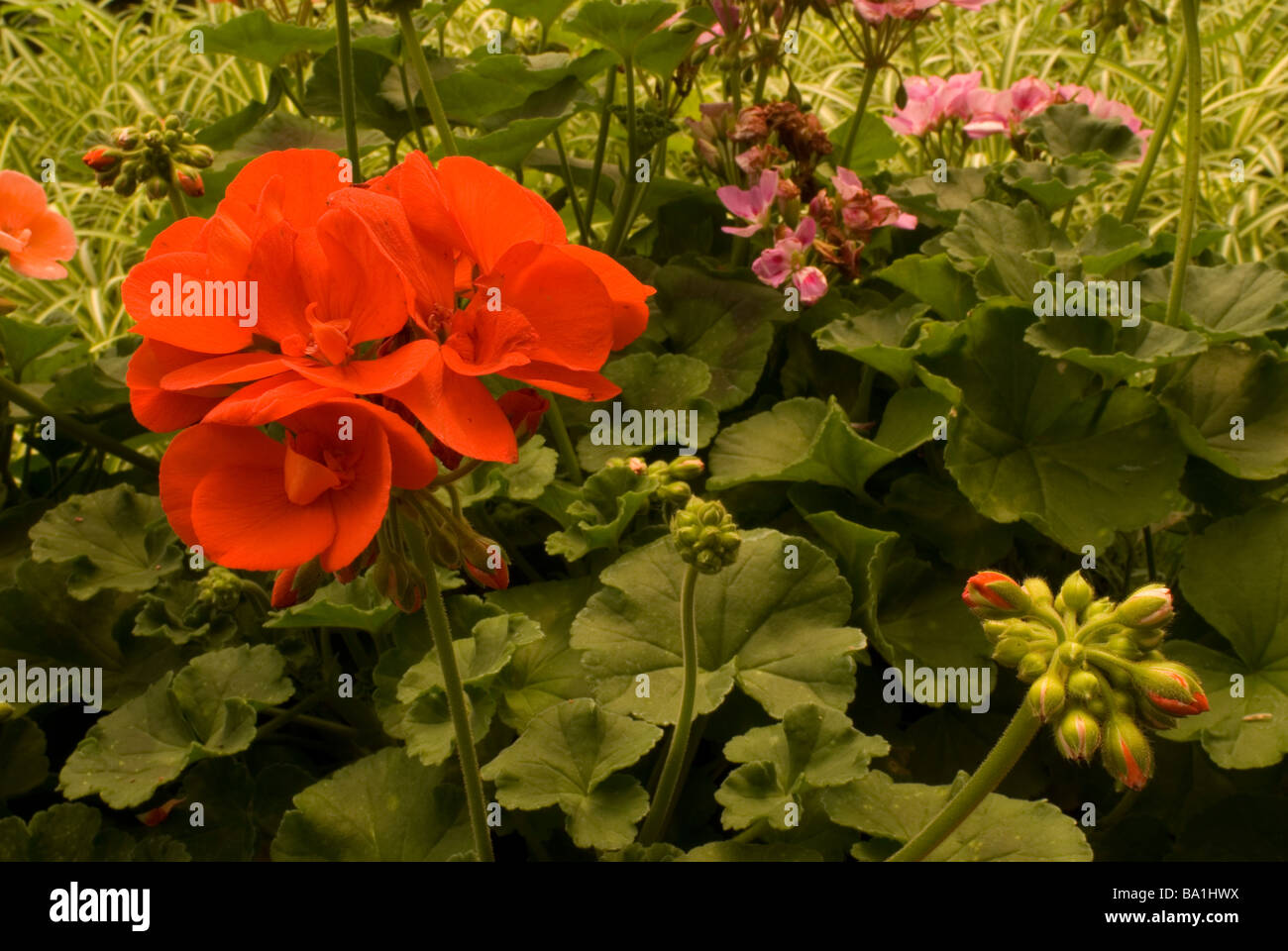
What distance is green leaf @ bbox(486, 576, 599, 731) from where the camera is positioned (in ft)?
5.03

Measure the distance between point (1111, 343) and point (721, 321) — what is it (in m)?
0.73

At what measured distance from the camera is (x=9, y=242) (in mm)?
1763

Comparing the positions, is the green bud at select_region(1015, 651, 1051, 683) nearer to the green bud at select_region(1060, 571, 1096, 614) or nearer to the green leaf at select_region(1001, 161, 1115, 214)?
the green bud at select_region(1060, 571, 1096, 614)

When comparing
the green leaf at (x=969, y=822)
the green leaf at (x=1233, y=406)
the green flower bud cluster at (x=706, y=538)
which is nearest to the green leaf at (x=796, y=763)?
the green leaf at (x=969, y=822)

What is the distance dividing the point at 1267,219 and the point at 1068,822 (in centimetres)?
301

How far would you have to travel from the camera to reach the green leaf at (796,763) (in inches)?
49.5

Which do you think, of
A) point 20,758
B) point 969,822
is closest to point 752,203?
point 969,822

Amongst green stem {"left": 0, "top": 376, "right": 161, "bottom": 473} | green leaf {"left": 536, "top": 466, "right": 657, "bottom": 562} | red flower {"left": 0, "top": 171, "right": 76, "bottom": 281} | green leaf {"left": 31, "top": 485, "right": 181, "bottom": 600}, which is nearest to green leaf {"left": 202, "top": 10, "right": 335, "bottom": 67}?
red flower {"left": 0, "top": 171, "right": 76, "bottom": 281}

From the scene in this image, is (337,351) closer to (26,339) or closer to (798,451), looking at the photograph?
(798,451)

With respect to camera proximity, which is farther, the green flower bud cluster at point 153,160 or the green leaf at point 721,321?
the green leaf at point 721,321

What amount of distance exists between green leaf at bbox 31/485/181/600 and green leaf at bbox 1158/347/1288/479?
1673 mm

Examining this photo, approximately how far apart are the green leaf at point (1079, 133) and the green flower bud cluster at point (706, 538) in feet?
4.98

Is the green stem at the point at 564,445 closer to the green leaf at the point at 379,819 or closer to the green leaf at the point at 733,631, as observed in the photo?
the green leaf at the point at 733,631
